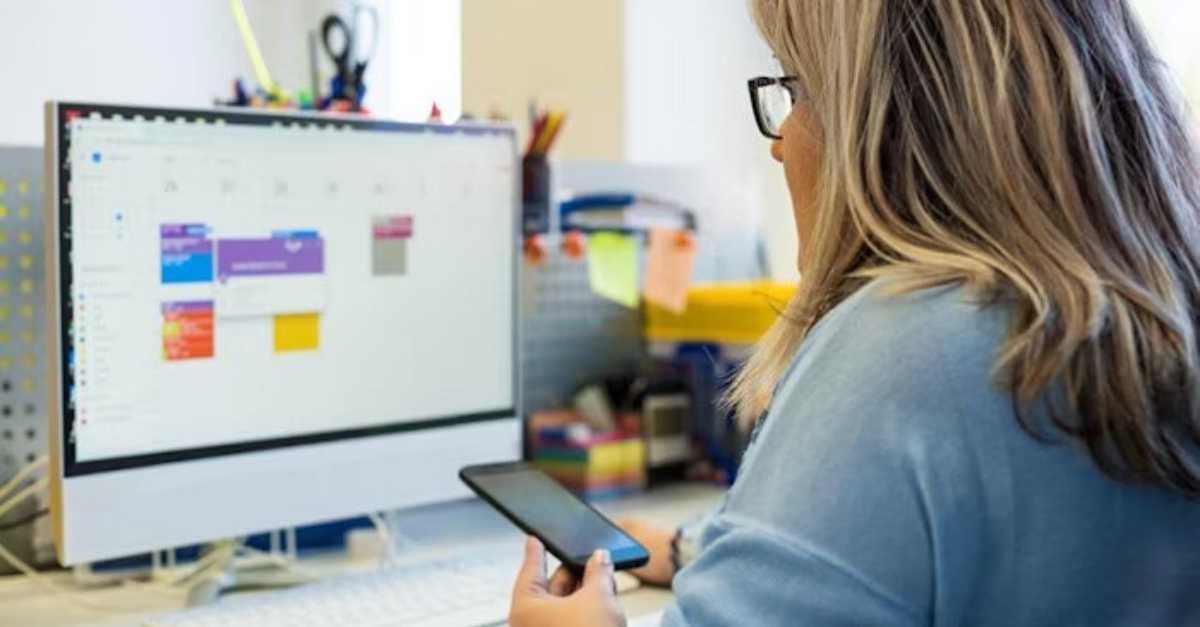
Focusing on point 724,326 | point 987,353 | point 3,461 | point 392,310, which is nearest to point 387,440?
point 392,310

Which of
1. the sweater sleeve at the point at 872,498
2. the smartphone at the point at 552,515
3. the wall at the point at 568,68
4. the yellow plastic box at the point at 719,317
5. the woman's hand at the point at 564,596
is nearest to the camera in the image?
the sweater sleeve at the point at 872,498

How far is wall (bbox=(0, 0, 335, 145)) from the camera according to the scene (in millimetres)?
1524

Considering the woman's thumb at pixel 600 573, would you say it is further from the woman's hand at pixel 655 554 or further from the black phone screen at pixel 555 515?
the woman's hand at pixel 655 554

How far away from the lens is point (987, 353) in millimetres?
619

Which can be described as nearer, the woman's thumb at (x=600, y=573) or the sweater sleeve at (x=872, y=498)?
the sweater sleeve at (x=872, y=498)

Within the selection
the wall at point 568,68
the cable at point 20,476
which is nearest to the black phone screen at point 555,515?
the cable at point 20,476

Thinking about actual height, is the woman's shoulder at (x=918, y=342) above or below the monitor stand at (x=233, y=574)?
above

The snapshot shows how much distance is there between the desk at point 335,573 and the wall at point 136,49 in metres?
0.53

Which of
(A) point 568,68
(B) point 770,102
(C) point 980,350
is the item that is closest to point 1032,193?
(C) point 980,350

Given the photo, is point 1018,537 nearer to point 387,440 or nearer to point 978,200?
point 978,200

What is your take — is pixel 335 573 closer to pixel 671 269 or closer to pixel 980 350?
pixel 671 269

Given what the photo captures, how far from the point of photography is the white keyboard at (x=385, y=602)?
1.01m

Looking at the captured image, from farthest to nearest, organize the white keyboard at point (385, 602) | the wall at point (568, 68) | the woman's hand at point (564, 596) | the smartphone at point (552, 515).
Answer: the wall at point (568, 68), the white keyboard at point (385, 602), the smartphone at point (552, 515), the woman's hand at point (564, 596)

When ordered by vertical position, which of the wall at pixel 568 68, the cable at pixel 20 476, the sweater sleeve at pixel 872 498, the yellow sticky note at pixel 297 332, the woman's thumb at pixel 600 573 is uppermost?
the wall at pixel 568 68
